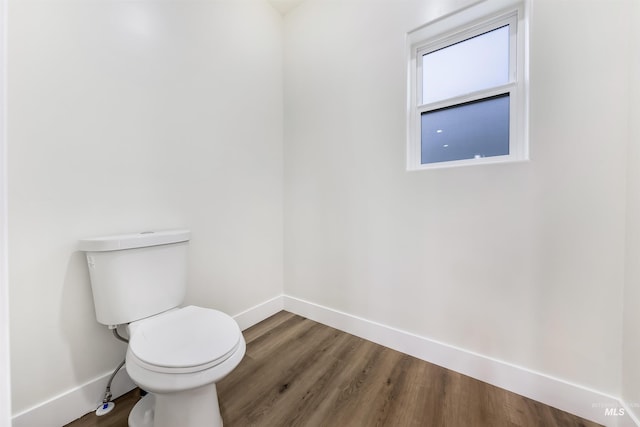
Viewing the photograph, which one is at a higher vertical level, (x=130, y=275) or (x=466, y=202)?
(x=466, y=202)

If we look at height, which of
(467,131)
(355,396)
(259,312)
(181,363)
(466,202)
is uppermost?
(467,131)

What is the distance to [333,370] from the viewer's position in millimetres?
1396

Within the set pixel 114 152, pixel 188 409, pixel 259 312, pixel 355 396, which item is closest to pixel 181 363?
pixel 188 409

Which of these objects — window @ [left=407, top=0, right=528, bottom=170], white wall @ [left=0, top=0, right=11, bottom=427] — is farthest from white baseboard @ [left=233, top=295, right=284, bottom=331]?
window @ [left=407, top=0, right=528, bottom=170]

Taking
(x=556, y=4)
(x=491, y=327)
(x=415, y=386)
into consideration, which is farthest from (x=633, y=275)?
(x=556, y=4)

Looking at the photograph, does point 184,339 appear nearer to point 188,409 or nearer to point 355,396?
point 188,409

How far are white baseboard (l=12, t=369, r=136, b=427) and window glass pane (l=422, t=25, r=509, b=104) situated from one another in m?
2.29

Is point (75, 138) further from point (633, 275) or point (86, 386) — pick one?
point (633, 275)

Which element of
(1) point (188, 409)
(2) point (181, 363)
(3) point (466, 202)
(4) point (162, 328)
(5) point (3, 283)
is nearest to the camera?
(5) point (3, 283)

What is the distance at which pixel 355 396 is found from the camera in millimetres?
1213

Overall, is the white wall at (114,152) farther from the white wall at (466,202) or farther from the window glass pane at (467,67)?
the window glass pane at (467,67)

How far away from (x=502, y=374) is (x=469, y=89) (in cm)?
154

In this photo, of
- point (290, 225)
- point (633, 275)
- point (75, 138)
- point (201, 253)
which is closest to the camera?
point (633, 275)

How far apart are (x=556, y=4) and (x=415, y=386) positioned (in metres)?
1.92
